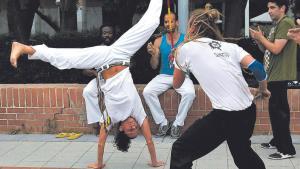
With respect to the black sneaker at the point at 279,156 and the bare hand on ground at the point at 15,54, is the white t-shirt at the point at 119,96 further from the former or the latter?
the black sneaker at the point at 279,156

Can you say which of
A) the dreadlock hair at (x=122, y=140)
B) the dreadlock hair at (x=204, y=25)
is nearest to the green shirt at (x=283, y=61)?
the dreadlock hair at (x=204, y=25)

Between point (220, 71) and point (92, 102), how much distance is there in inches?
113

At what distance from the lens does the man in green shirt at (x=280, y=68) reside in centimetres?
530

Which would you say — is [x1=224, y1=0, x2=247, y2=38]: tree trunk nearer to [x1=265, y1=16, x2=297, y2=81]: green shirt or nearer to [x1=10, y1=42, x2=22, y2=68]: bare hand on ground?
[x1=265, y1=16, x2=297, y2=81]: green shirt

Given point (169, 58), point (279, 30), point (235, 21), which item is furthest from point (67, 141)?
point (235, 21)

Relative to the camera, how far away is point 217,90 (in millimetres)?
3826

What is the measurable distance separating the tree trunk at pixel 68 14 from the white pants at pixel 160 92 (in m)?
3.61

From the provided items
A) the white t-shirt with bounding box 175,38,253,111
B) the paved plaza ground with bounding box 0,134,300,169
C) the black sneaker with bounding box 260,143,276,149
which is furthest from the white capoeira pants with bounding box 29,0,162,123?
the black sneaker with bounding box 260,143,276,149

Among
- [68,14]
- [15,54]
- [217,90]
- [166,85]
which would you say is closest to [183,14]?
[166,85]

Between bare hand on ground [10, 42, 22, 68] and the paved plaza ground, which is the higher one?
bare hand on ground [10, 42, 22, 68]

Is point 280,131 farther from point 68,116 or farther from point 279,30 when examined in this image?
point 68,116

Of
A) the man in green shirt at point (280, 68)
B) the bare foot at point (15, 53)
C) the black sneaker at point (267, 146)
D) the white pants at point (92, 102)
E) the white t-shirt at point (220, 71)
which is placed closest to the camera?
the white t-shirt at point (220, 71)

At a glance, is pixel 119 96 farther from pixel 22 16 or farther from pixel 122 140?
pixel 22 16

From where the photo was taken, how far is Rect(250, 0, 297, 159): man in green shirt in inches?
209
